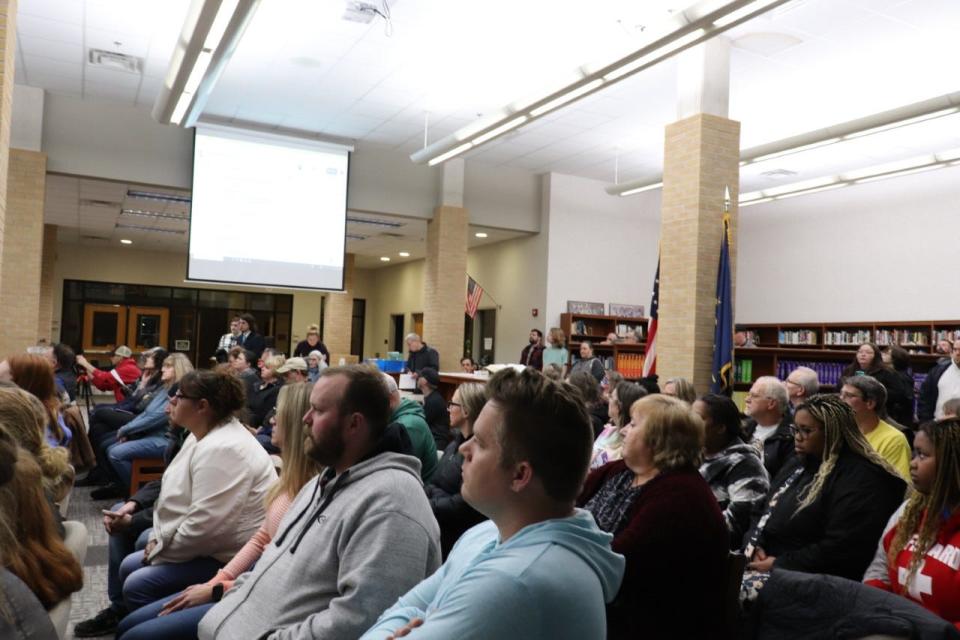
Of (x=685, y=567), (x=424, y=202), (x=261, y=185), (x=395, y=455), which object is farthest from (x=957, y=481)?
(x=424, y=202)

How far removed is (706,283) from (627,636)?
5.60 metres

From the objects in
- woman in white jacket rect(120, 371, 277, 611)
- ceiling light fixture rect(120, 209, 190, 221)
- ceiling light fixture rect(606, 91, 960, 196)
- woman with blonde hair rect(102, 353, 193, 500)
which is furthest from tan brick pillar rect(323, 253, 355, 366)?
woman in white jacket rect(120, 371, 277, 611)

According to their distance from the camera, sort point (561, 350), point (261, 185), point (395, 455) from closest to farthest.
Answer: point (395, 455) → point (261, 185) → point (561, 350)

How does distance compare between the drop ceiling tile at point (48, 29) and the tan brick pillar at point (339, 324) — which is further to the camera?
the tan brick pillar at point (339, 324)

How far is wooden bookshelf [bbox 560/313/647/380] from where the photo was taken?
37.8 ft

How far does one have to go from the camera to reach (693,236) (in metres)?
7.23

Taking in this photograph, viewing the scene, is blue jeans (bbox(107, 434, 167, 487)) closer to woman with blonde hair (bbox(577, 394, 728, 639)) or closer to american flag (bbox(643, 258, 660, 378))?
woman with blonde hair (bbox(577, 394, 728, 639))

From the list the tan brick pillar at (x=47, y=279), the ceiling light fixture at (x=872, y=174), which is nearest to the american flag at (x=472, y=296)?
the ceiling light fixture at (x=872, y=174)

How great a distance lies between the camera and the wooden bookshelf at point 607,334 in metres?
11.5

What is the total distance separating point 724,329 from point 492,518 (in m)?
6.30

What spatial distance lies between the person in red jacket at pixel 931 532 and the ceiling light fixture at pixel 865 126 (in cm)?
544

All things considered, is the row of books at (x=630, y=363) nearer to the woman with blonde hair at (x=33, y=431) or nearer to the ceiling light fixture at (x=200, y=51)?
the ceiling light fixture at (x=200, y=51)

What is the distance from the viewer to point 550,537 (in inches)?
46.1

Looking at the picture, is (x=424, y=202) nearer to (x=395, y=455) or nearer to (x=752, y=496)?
(x=752, y=496)
